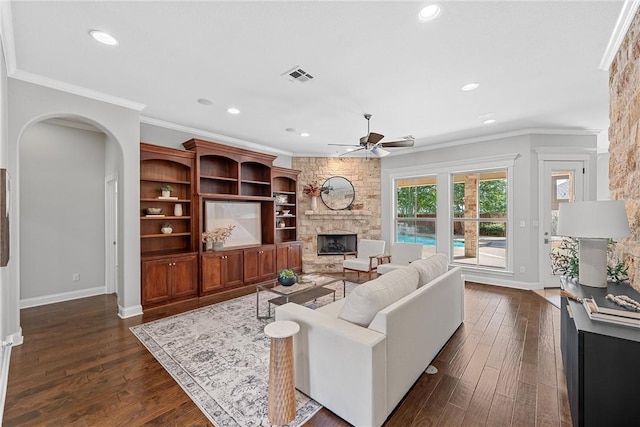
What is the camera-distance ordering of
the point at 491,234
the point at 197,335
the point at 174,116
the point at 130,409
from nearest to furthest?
the point at 130,409
the point at 197,335
the point at 174,116
the point at 491,234

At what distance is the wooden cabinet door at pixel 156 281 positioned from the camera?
12.7ft

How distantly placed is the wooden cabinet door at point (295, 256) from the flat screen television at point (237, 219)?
73 cm

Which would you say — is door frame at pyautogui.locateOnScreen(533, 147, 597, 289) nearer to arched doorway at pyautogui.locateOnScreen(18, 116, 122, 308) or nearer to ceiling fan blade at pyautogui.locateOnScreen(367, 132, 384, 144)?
ceiling fan blade at pyautogui.locateOnScreen(367, 132, 384, 144)

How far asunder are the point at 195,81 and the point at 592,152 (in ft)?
21.3

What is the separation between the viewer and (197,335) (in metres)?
3.13

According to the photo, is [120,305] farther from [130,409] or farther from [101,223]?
[130,409]

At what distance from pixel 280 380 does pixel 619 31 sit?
3726 mm

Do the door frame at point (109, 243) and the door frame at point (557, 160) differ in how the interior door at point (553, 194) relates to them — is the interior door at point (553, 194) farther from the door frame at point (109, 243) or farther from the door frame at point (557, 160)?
the door frame at point (109, 243)

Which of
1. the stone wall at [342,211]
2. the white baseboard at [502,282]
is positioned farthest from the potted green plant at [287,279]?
the white baseboard at [502,282]

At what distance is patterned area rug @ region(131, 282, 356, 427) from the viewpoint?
1967mm

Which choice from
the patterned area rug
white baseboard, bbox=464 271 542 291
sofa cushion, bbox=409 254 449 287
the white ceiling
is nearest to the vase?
the patterned area rug

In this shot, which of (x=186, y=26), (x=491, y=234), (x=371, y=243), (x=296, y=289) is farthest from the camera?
(x=371, y=243)

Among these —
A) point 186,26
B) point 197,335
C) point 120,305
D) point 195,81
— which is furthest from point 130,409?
point 195,81

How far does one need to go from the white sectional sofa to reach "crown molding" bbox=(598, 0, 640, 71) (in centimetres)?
254
